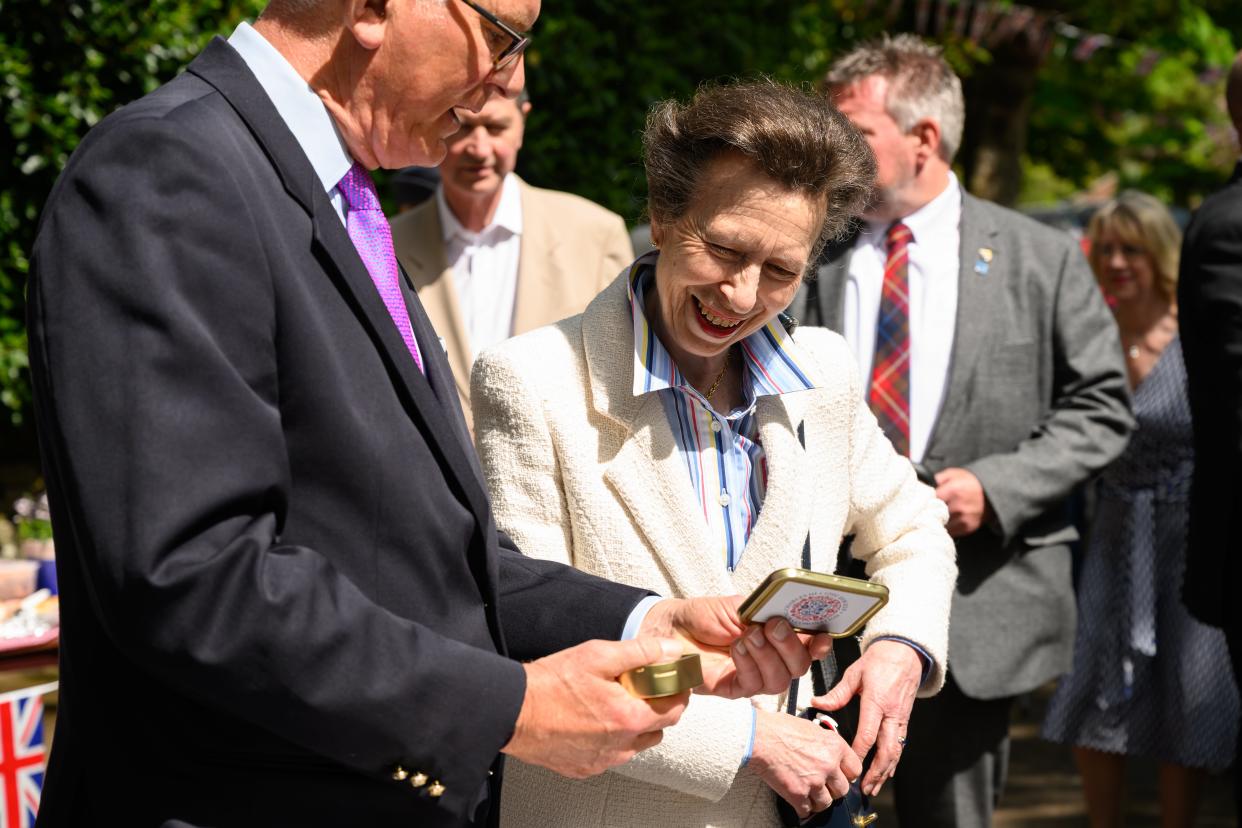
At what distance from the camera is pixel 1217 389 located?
352 centimetres

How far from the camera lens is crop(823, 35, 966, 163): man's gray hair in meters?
4.00

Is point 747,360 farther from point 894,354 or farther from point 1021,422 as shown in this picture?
point 1021,422

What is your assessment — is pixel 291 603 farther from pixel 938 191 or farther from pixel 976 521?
pixel 938 191

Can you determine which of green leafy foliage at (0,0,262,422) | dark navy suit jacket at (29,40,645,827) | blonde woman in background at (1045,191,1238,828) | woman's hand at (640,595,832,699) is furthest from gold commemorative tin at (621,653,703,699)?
green leafy foliage at (0,0,262,422)

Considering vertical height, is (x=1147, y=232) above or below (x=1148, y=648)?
above

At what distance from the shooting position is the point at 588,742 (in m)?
1.61

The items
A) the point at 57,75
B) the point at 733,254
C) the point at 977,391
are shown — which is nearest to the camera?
the point at 733,254

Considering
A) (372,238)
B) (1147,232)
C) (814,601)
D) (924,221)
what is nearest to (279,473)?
(372,238)

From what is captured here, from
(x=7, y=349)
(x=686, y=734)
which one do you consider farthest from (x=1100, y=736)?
(x=7, y=349)

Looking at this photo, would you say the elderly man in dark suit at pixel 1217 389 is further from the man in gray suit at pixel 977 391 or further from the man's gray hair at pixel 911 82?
the man's gray hair at pixel 911 82

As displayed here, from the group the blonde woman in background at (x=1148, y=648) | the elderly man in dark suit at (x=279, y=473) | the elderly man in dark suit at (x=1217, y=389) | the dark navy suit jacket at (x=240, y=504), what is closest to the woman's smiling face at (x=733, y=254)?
the elderly man in dark suit at (x=279, y=473)

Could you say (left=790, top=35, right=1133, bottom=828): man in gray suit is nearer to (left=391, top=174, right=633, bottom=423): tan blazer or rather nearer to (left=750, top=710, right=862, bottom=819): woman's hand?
(left=391, top=174, right=633, bottom=423): tan blazer

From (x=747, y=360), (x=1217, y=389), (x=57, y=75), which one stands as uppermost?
(x=747, y=360)

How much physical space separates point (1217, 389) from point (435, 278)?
2420 millimetres
